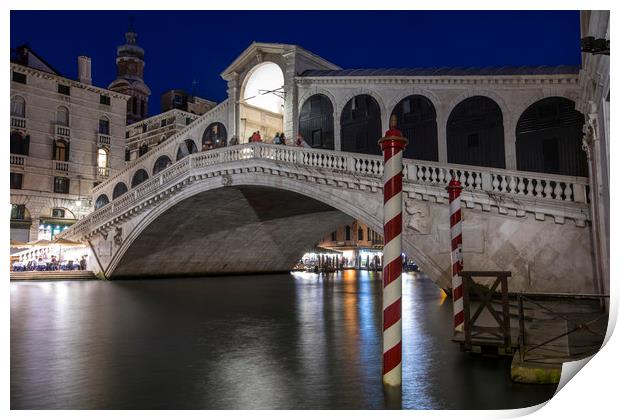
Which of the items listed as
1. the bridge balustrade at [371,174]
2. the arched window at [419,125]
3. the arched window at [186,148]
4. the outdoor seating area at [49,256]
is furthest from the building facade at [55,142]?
the arched window at [419,125]

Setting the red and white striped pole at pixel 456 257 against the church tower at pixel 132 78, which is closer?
the red and white striped pole at pixel 456 257

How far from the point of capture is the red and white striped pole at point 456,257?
4.99 metres

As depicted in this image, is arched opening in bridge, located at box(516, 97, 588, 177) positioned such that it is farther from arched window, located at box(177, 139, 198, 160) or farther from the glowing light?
arched window, located at box(177, 139, 198, 160)

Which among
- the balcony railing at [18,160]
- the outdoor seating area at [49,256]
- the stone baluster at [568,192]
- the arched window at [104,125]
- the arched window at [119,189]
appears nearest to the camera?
the stone baluster at [568,192]

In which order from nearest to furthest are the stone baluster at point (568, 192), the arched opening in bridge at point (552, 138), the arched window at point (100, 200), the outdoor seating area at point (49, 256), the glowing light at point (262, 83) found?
Answer: 1. the stone baluster at point (568, 192)
2. the arched opening in bridge at point (552, 138)
3. the glowing light at point (262, 83)
4. the outdoor seating area at point (49, 256)
5. the arched window at point (100, 200)

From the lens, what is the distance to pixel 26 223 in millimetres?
16453

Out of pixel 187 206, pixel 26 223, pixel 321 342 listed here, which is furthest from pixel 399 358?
pixel 26 223

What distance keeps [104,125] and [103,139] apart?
646 mm

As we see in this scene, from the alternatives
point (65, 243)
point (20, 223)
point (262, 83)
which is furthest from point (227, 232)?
point (20, 223)

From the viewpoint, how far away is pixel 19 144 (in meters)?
18.2

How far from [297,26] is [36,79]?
1628 centimetres

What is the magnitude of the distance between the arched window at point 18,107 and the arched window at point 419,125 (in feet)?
43.9

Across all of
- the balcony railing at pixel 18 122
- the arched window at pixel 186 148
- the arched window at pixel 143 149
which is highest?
the arched window at pixel 143 149

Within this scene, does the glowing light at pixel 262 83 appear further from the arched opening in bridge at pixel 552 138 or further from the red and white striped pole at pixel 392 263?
the red and white striped pole at pixel 392 263
